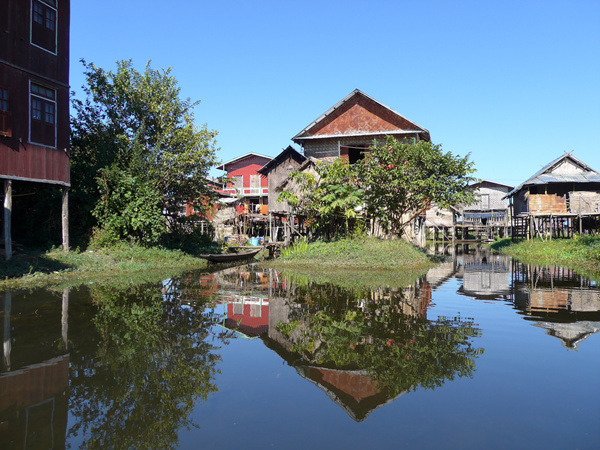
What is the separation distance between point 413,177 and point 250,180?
1000 inches

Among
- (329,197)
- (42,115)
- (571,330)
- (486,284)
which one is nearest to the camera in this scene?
(571,330)

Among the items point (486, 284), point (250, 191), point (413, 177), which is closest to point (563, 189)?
point (413, 177)

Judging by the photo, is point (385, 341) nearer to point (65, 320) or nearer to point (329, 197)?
point (65, 320)

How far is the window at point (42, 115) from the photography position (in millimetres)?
15195

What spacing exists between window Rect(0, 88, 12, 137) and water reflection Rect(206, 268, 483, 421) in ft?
30.7

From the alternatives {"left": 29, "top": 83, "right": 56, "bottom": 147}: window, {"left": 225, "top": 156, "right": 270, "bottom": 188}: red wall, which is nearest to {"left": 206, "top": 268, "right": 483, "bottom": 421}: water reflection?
{"left": 29, "top": 83, "right": 56, "bottom": 147}: window

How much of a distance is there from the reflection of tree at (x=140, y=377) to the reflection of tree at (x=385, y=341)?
1.39m

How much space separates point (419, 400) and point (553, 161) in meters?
31.8

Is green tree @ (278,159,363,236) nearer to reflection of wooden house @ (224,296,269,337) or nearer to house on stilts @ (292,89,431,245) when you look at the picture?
house on stilts @ (292,89,431,245)

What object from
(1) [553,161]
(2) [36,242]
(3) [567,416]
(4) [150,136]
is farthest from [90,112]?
(1) [553,161]

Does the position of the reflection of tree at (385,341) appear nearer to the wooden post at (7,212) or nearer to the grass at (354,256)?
the grass at (354,256)

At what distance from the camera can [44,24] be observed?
1582 cm

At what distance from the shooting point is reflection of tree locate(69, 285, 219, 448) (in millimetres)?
3646

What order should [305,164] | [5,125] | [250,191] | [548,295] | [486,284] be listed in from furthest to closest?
[250,191], [305,164], [5,125], [486,284], [548,295]
